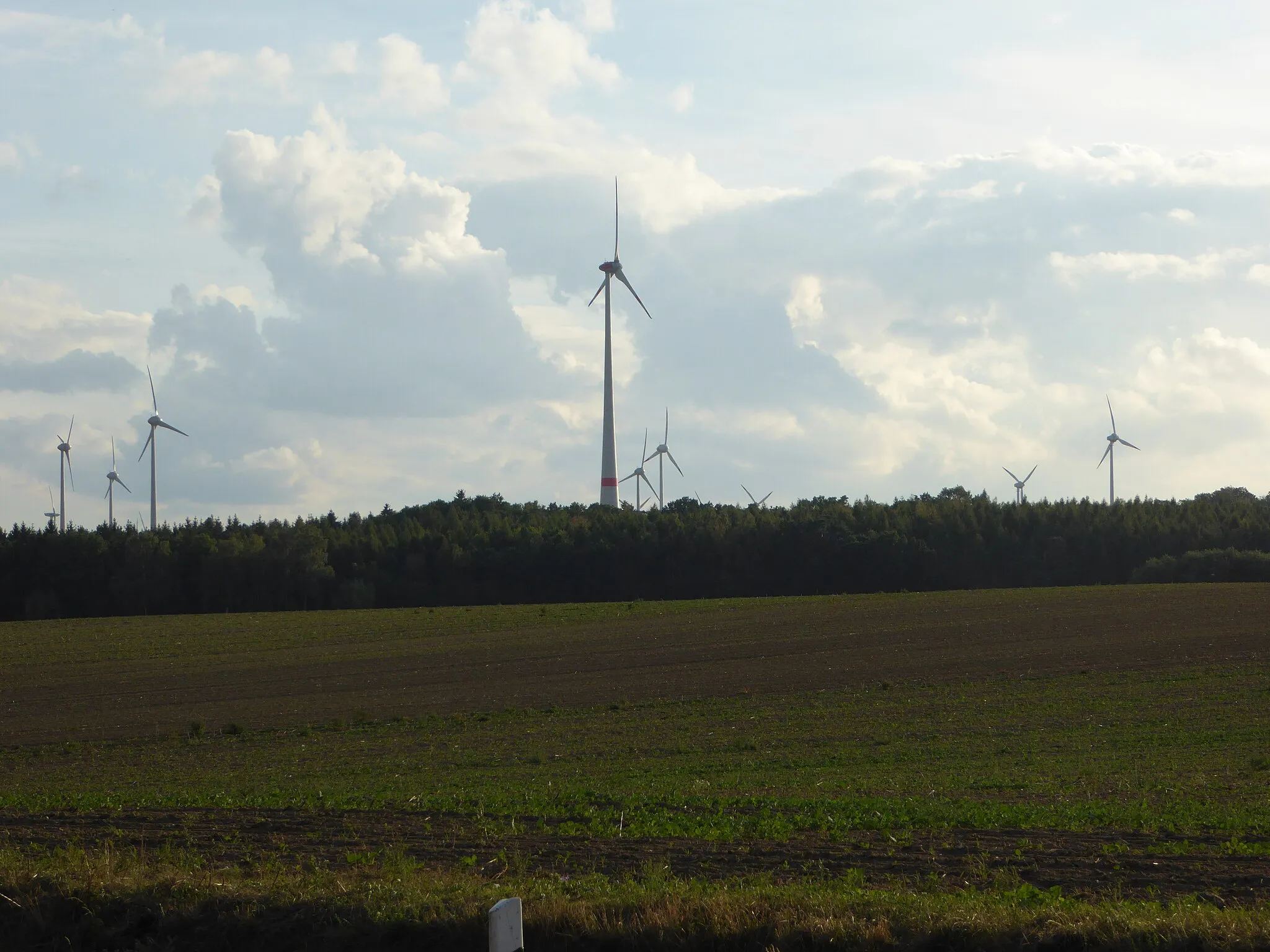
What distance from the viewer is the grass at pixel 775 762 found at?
55.5 ft

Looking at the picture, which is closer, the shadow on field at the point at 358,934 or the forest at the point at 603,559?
the shadow on field at the point at 358,934

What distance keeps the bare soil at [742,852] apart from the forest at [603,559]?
94.5m

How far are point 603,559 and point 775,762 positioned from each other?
8897 centimetres

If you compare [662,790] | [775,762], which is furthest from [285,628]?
[662,790]

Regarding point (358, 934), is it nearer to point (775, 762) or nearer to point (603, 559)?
point (775, 762)

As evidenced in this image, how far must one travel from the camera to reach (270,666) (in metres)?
56.3

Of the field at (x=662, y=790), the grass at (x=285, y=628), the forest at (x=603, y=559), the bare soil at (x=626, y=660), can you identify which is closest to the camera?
the field at (x=662, y=790)

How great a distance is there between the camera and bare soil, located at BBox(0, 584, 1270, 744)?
138 feet

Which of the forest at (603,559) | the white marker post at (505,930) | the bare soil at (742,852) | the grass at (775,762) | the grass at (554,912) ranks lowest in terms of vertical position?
the grass at (775,762)

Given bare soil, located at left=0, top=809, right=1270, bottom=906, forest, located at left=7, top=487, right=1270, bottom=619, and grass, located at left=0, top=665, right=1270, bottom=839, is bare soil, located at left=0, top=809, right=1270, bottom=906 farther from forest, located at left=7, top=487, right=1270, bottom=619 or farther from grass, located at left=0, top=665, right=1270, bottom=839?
forest, located at left=7, top=487, right=1270, bottom=619

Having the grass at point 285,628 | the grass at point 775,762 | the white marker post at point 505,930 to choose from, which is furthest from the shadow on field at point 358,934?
the grass at point 285,628

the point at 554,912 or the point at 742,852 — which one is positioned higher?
the point at 554,912

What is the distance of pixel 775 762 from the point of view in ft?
84.7

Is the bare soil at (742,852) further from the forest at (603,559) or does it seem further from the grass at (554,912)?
the forest at (603,559)
